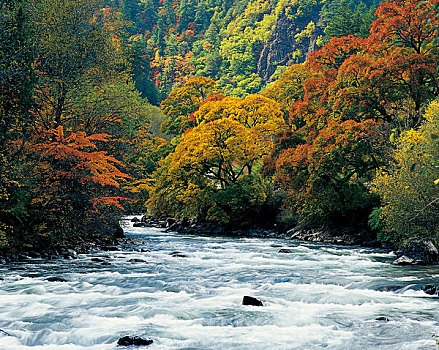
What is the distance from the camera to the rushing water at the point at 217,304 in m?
8.43

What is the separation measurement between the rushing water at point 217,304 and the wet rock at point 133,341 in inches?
7.1

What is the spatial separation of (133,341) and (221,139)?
86.4 feet

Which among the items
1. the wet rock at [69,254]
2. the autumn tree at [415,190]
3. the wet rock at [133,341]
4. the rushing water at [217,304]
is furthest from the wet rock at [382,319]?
the wet rock at [69,254]

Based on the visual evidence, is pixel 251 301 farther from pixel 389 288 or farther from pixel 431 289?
pixel 431 289

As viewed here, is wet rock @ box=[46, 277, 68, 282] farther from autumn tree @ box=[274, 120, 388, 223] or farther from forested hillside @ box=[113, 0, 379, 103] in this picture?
forested hillside @ box=[113, 0, 379, 103]

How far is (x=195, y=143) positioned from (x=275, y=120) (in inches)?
290

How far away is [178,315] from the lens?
10156 mm

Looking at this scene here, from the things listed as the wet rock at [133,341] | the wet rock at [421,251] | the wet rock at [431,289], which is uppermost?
the wet rock at [421,251]

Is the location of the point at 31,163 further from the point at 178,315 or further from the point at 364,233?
the point at 364,233

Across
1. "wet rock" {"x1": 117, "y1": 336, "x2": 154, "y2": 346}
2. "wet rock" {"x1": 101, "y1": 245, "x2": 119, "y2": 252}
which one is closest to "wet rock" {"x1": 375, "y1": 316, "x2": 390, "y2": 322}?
"wet rock" {"x1": 117, "y1": 336, "x2": 154, "y2": 346}

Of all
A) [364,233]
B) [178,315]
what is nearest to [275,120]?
[364,233]

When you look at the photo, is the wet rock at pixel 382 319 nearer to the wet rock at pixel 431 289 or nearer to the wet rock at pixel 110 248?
the wet rock at pixel 431 289

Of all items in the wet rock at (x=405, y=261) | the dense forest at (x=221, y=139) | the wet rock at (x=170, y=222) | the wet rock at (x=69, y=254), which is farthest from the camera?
the wet rock at (x=170, y=222)

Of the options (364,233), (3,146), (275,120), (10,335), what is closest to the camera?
(10,335)
